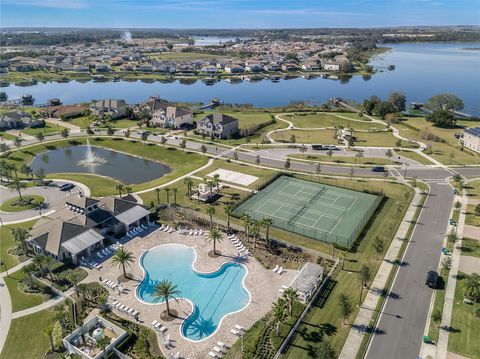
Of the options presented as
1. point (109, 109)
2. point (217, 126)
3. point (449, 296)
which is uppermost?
point (109, 109)

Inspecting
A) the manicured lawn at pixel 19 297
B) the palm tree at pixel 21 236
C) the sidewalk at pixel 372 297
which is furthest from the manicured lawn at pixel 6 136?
the sidewalk at pixel 372 297

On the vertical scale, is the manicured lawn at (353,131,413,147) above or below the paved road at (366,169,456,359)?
above

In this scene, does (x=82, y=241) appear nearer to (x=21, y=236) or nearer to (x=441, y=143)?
(x=21, y=236)

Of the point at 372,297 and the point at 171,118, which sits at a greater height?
the point at 171,118

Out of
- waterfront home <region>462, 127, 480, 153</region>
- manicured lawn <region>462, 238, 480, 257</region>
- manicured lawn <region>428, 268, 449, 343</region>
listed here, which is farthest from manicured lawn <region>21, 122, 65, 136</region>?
waterfront home <region>462, 127, 480, 153</region>

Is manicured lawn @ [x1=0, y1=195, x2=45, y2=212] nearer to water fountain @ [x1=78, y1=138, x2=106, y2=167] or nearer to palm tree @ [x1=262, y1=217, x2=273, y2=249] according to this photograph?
water fountain @ [x1=78, y1=138, x2=106, y2=167]

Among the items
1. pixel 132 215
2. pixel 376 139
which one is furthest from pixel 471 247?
pixel 376 139

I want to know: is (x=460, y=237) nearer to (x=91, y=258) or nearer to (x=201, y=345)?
(x=201, y=345)

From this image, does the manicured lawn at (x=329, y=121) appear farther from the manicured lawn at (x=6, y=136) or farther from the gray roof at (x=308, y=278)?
the manicured lawn at (x=6, y=136)
